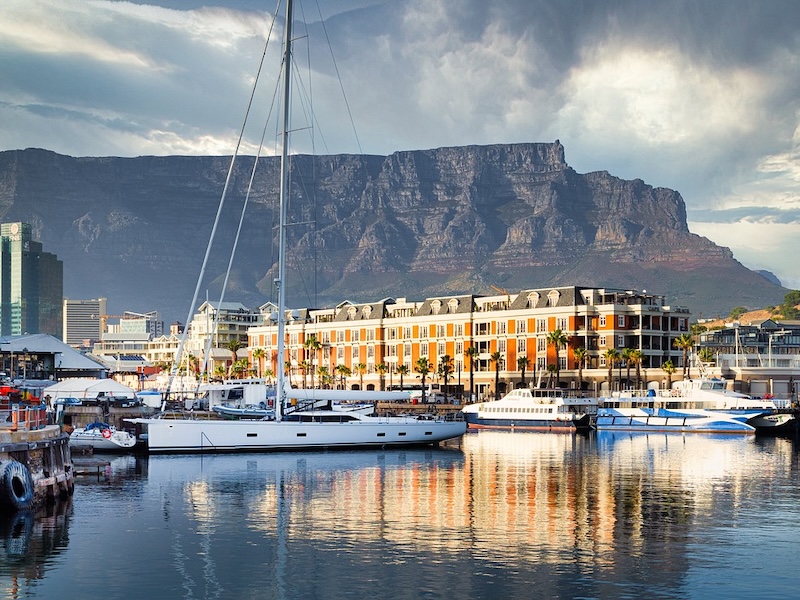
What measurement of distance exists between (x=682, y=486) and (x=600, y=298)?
109m

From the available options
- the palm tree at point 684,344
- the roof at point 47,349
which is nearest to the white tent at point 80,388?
the roof at point 47,349

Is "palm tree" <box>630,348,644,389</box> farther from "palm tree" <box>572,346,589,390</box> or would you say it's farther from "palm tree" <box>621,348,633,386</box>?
"palm tree" <box>572,346,589,390</box>

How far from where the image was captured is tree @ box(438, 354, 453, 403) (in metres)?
188

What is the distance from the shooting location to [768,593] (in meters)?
39.2

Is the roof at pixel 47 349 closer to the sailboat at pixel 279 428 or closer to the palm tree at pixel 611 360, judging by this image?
the palm tree at pixel 611 360

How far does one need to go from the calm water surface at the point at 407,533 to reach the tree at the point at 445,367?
338ft

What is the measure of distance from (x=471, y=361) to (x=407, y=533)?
141 metres

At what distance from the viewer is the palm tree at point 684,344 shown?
168837 mm

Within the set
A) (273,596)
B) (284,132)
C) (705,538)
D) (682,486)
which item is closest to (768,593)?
(705,538)

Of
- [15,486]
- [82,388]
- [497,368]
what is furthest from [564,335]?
[15,486]

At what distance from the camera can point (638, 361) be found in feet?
554

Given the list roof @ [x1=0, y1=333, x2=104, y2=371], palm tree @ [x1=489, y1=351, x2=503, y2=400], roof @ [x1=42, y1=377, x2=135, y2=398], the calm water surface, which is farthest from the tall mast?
palm tree @ [x1=489, y1=351, x2=503, y2=400]

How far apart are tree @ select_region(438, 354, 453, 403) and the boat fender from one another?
436 ft

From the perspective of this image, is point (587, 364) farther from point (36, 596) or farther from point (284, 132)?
point (36, 596)
